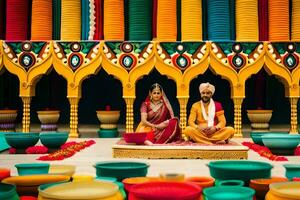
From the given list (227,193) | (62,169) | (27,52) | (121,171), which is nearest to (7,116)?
(27,52)

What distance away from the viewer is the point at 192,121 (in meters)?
7.74

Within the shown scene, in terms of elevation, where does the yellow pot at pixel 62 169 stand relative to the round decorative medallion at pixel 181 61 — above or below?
below

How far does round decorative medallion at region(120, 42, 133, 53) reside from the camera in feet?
33.8

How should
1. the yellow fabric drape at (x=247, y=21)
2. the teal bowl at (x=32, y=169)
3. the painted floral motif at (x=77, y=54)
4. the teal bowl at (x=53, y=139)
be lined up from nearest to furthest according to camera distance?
the teal bowl at (x=32, y=169) < the teal bowl at (x=53, y=139) < the painted floral motif at (x=77, y=54) < the yellow fabric drape at (x=247, y=21)

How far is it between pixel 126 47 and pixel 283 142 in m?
4.58

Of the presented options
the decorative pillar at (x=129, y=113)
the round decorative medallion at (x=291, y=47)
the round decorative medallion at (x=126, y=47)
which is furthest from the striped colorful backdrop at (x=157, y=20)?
the decorative pillar at (x=129, y=113)

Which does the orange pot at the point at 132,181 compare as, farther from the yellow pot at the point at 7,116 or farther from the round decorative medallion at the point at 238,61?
the yellow pot at the point at 7,116

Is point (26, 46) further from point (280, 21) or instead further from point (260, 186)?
point (260, 186)

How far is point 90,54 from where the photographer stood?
1038 centimetres

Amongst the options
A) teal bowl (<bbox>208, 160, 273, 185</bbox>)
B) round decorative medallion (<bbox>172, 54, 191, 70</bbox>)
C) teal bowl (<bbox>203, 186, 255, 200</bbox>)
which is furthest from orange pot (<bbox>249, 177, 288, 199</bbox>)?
round decorative medallion (<bbox>172, 54, 191, 70</bbox>)

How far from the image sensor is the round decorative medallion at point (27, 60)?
34.3 ft

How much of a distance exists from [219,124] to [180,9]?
5.17m

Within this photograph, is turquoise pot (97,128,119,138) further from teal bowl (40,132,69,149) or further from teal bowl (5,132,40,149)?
teal bowl (5,132,40,149)

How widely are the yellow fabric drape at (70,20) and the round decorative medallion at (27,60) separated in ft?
3.02
